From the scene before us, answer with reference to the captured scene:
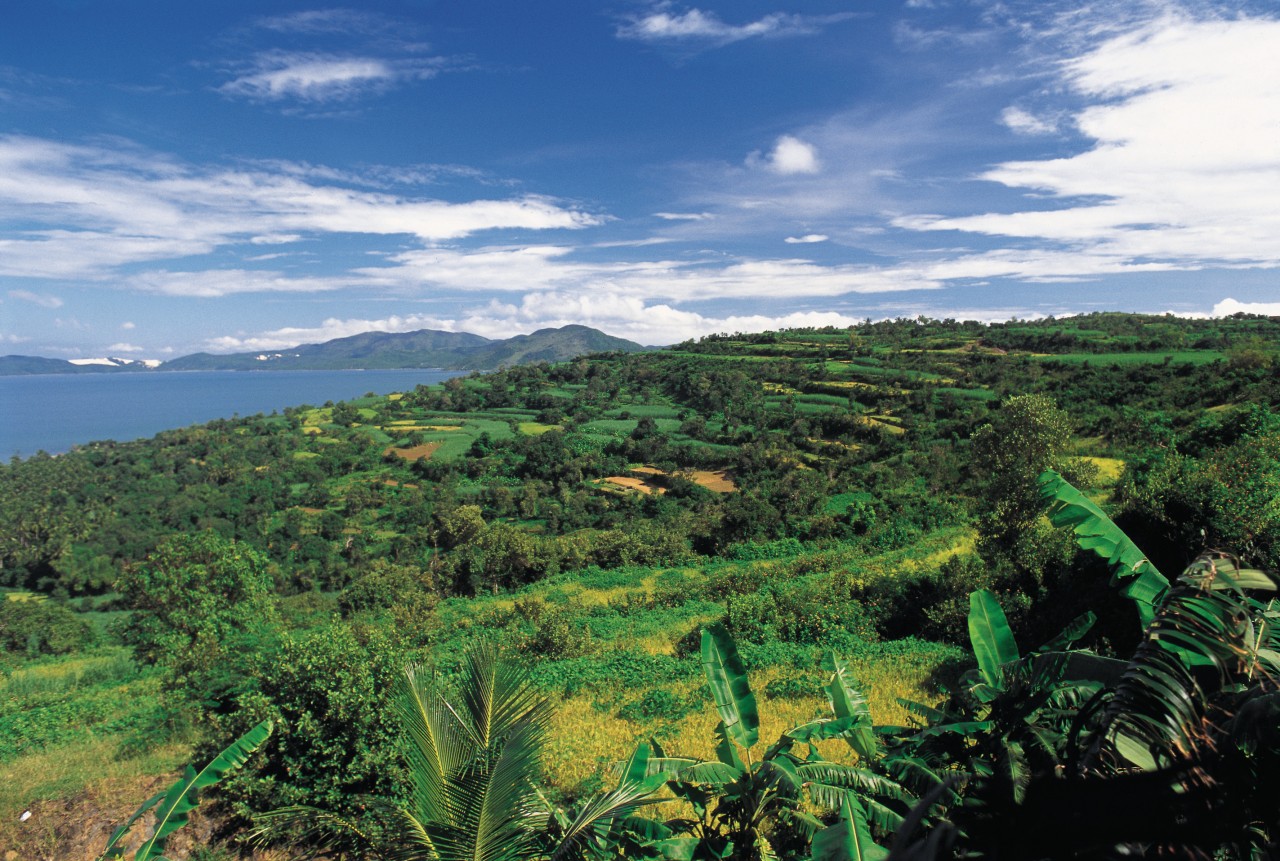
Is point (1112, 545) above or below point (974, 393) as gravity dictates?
above

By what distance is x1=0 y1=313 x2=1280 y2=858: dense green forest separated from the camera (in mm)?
2459

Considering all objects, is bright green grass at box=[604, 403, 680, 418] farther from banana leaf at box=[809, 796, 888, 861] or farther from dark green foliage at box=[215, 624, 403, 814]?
banana leaf at box=[809, 796, 888, 861]

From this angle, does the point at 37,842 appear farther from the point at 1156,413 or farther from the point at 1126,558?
the point at 1156,413

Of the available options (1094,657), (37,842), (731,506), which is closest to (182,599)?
(37,842)

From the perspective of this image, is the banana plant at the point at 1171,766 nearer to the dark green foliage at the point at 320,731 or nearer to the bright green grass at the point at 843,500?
the dark green foliage at the point at 320,731

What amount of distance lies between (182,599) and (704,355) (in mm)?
86661

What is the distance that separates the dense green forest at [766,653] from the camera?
246 cm

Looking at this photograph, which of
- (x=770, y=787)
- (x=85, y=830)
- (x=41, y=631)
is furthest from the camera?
(x=41, y=631)

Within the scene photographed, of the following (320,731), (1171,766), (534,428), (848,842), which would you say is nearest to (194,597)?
(320,731)

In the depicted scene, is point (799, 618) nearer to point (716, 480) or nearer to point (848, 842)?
point (848, 842)

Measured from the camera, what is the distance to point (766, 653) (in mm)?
12797

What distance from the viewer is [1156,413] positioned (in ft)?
119

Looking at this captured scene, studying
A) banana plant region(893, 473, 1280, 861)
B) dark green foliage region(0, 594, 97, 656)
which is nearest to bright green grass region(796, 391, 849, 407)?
dark green foliage region(0, 594, 97, 656)

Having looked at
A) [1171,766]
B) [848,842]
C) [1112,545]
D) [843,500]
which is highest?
[1171,766]
